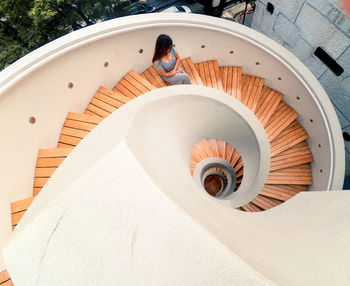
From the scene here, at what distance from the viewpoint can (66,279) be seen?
1676 millimetres

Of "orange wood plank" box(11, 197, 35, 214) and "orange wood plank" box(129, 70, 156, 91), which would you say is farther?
"orange wood plank" box(129, 70, 156, 91)

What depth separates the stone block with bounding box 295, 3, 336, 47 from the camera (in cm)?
530

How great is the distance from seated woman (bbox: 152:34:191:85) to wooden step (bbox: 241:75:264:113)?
2.24m

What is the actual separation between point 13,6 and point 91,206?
25.1 feet

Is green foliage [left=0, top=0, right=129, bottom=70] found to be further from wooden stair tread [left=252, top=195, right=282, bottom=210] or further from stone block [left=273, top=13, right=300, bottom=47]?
wooden stair tread [left=252, top=195, right=282, bottom=210]

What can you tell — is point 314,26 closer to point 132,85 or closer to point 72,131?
point 132,85

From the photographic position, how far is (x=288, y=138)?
6.86 m

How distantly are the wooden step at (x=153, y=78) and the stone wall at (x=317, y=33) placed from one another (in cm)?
352

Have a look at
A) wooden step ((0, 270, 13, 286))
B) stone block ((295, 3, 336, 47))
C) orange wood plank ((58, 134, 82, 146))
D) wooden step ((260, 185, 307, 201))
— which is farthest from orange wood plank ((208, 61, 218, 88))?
wooden step ((0, 270, 13, 286))

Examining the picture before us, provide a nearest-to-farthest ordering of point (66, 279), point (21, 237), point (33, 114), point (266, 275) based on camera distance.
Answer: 1. point (266, 275)
2. point (66, 279)
3. point (21, 237)
4. point (33, 114)

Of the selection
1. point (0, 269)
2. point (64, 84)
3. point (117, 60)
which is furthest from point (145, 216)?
point (117, 60)

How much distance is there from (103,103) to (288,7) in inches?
195

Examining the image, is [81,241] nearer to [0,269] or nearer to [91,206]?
[91,206]

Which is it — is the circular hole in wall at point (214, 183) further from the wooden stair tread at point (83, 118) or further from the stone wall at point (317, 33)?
the wooden stair tread at point (83, 118)
